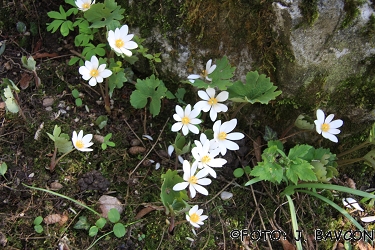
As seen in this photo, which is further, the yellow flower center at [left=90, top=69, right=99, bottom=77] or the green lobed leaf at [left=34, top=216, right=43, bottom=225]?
the yellow flower center at [left=90, top=69, right=99, bottom=77]

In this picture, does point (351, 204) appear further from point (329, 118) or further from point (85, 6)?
point (85, 6)

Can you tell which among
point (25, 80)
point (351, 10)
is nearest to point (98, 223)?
point (25, 80)

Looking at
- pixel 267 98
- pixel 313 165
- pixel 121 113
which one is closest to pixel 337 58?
pixel 267 98

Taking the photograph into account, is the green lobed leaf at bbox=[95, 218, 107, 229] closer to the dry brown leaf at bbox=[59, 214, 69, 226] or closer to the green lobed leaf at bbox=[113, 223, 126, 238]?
the green lobed leaf at bbox=[113, 223, 126, 238]

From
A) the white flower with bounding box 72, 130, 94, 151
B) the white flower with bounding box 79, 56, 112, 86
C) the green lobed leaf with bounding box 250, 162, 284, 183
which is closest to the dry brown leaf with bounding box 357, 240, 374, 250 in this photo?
the green lobed leaf with bounding box 250, 162, 284, 183

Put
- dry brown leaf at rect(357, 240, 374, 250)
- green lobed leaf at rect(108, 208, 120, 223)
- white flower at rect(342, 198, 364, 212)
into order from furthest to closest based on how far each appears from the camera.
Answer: white flower at rect(342, 198, 364, 212) → dry brown leaf at rect(357, 240, 374, 250) → green lobed leaf at rect(108, 208, 120, 223)

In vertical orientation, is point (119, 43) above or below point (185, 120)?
above
